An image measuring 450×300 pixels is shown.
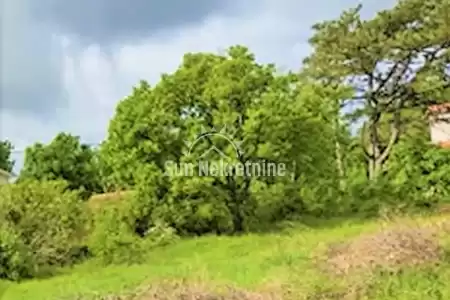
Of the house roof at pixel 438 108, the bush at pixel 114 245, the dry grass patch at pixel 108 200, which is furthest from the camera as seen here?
the house roof at pixel 438 108

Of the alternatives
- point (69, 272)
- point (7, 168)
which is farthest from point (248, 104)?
point (7, 168)

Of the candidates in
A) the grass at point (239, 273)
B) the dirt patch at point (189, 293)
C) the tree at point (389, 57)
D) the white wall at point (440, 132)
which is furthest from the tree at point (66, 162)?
the dirt patch at point (189, 293)

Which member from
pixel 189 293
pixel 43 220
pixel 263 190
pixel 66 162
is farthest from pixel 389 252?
pixel 66 162

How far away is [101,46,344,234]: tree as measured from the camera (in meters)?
13.2

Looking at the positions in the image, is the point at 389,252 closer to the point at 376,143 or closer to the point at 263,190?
the point at 263,190

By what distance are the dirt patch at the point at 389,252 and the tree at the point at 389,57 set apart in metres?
10.9

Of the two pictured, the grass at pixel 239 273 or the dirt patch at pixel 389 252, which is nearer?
the grass at pixel 239 273

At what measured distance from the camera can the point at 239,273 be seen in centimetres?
777

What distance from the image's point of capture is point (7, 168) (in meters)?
25.0

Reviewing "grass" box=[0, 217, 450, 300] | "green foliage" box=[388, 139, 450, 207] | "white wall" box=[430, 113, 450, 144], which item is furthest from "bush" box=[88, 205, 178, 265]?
"white wall" box=[430, 113, 450, 144]

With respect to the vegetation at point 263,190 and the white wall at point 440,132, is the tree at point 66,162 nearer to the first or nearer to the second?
the vegetation at point 263,190

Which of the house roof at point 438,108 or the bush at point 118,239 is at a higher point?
the house roof at point 438,108

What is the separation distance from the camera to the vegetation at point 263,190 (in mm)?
7066

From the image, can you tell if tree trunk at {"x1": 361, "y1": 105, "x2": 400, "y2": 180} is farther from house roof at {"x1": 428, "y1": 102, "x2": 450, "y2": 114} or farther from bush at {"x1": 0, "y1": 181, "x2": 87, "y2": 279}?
bush at {"x1": 0, "y1": 181, "x2": 87, "y2": 279}
